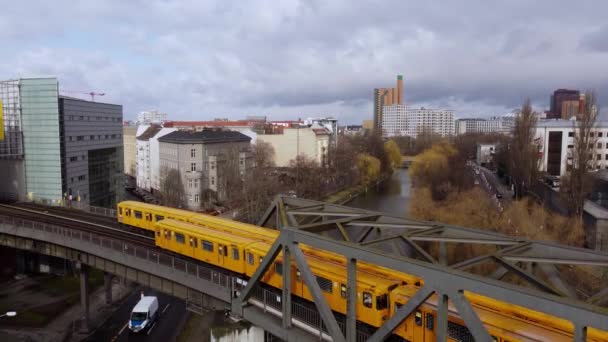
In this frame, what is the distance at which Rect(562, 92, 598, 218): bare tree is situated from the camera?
1299 inches

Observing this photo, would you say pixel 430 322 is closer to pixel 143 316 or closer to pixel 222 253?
pixel 222 253

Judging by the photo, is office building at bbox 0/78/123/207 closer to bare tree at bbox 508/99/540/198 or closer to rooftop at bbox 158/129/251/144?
rooftop at bbox 158/129/251/144

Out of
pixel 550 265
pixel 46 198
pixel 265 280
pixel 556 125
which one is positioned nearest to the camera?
pixel 550 265

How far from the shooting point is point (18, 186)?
38531mm

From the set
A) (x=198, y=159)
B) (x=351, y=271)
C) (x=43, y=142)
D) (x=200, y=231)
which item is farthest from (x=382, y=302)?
(x=198, y=159)

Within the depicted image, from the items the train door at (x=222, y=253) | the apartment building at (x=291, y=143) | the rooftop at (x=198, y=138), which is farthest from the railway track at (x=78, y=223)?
the apartment building at (x=291, y=143)

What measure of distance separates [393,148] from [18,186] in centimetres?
7120

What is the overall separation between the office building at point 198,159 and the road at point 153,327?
22.7 meters

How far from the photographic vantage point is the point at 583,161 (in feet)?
110

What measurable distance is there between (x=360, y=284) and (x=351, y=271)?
240cm

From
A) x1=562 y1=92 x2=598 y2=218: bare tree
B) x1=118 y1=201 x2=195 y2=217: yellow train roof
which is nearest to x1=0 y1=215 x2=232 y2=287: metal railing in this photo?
x1=118 y1=201 x2=195 y2=217: yellow train roof

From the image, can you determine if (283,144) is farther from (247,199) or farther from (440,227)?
(440,227)

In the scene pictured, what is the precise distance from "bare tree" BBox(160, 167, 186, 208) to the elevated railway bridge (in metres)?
17.8

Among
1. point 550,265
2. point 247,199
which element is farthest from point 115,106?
point 550,265
